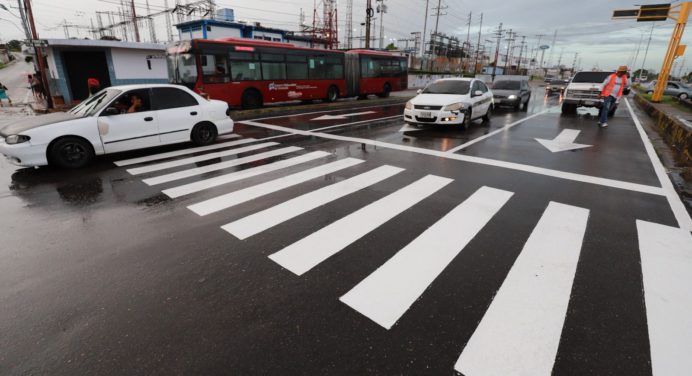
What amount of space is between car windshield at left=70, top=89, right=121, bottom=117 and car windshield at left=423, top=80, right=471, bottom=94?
9.48m

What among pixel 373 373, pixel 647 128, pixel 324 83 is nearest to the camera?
pixel 373 373

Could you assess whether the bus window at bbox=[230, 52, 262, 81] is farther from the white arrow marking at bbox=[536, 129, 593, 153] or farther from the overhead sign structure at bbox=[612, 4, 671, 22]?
the overhead sign structure at bbox=[612, 4, 671, 22]

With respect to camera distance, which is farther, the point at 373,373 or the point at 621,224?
the point at 621,224

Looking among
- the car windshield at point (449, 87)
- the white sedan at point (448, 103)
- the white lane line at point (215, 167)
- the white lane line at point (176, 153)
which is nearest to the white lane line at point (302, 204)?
the white lane line at point (215, 167)

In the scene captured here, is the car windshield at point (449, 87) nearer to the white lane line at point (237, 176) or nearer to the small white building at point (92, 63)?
the white lane line at point (237, 176)

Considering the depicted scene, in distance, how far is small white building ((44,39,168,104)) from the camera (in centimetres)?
2205

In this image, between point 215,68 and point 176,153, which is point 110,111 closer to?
point 176,153

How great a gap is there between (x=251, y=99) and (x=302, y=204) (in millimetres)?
12966

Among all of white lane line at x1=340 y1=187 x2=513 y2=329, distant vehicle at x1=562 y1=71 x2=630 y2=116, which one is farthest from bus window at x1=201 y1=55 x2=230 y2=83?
distant vehicle at x1=562 y1=71 x2=630 y2=116

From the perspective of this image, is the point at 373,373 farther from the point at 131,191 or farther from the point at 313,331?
the point at 131,191

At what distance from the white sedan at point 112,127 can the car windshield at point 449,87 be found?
7456 millimetres

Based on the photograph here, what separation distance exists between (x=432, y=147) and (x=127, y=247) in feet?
23.5

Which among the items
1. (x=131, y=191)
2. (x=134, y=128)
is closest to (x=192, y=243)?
(x=131, y=191)

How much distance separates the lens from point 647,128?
1327cm
